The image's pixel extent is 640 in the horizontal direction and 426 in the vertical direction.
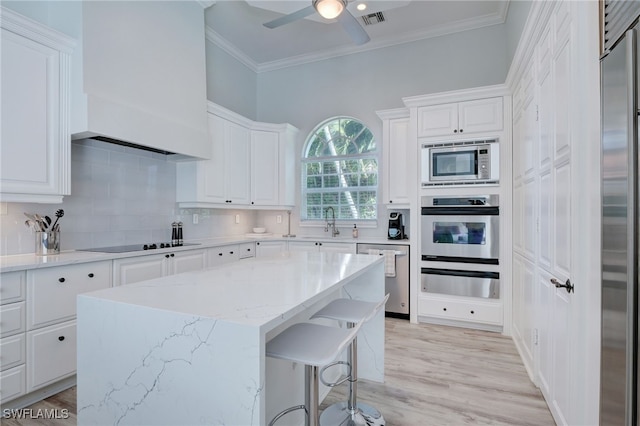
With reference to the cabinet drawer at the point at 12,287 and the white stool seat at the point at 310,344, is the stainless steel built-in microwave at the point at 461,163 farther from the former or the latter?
the cabinet drawer at the point at 12,287

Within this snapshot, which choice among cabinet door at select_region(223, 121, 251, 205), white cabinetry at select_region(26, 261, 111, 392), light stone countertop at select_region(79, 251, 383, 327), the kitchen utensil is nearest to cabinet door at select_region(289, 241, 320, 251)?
cabinet door at select_region(223, 121, 251, 205)

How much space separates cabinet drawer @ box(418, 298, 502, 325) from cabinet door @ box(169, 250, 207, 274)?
2.39 meters

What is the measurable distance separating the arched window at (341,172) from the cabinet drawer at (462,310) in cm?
141

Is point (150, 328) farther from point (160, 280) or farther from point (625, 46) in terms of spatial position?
point (625, 46)

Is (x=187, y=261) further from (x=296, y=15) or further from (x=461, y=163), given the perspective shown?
(x=461, y=163)

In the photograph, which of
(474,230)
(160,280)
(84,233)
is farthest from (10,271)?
(474,230)

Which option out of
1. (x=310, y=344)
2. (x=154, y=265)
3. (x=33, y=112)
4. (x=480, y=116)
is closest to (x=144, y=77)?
(x=33, y=112)

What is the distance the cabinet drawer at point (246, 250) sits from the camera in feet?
13.2

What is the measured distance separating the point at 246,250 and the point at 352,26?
9.01 feet

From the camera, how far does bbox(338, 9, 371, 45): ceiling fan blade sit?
8.25 ft

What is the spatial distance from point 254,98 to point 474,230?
379 cm

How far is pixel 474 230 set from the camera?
3.37 meters

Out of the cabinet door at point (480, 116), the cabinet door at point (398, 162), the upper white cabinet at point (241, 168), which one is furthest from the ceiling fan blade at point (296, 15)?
the cabinet door at point (480, 116)

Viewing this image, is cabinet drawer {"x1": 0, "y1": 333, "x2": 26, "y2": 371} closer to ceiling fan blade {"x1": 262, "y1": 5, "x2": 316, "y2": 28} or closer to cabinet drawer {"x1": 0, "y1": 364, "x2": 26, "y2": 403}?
cabinet drawer {"x1": 0, "y1": 364, "x2": 26, "y2": 403}
